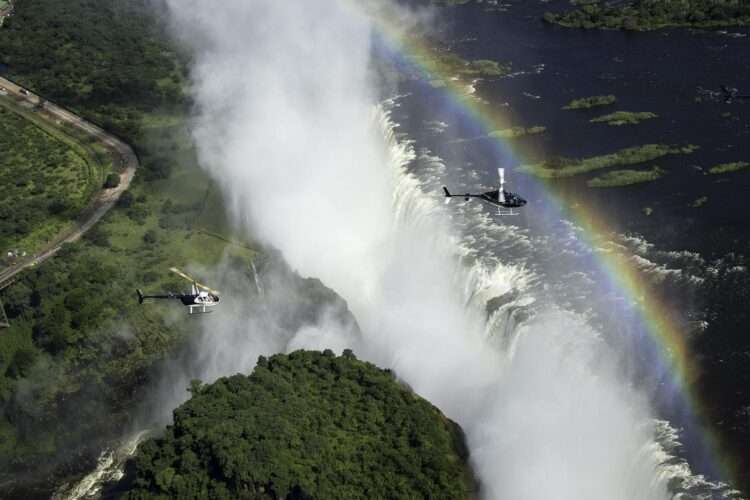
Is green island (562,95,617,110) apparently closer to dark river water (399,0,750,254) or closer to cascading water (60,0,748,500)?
dark river water (399,0,750,254)

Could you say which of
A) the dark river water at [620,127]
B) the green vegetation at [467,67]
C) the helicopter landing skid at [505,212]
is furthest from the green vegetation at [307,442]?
the green vegetation at [467,67]

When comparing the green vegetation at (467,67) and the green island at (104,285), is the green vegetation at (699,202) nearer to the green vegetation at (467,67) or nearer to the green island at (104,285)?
the green island at (104,285)

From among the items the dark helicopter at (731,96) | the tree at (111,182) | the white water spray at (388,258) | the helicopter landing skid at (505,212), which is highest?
the dark helicopter at (731,96)

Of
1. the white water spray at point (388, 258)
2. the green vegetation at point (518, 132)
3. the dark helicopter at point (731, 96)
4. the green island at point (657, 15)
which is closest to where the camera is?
the white water spray at point (388, 258)

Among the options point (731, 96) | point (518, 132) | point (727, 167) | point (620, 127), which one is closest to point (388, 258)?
point (518, 132)

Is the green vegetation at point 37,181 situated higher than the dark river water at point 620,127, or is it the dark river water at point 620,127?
the dark river water at point 620,127

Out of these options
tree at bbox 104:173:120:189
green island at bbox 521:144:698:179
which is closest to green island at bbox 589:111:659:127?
green island at bbox 521:144:698:179
